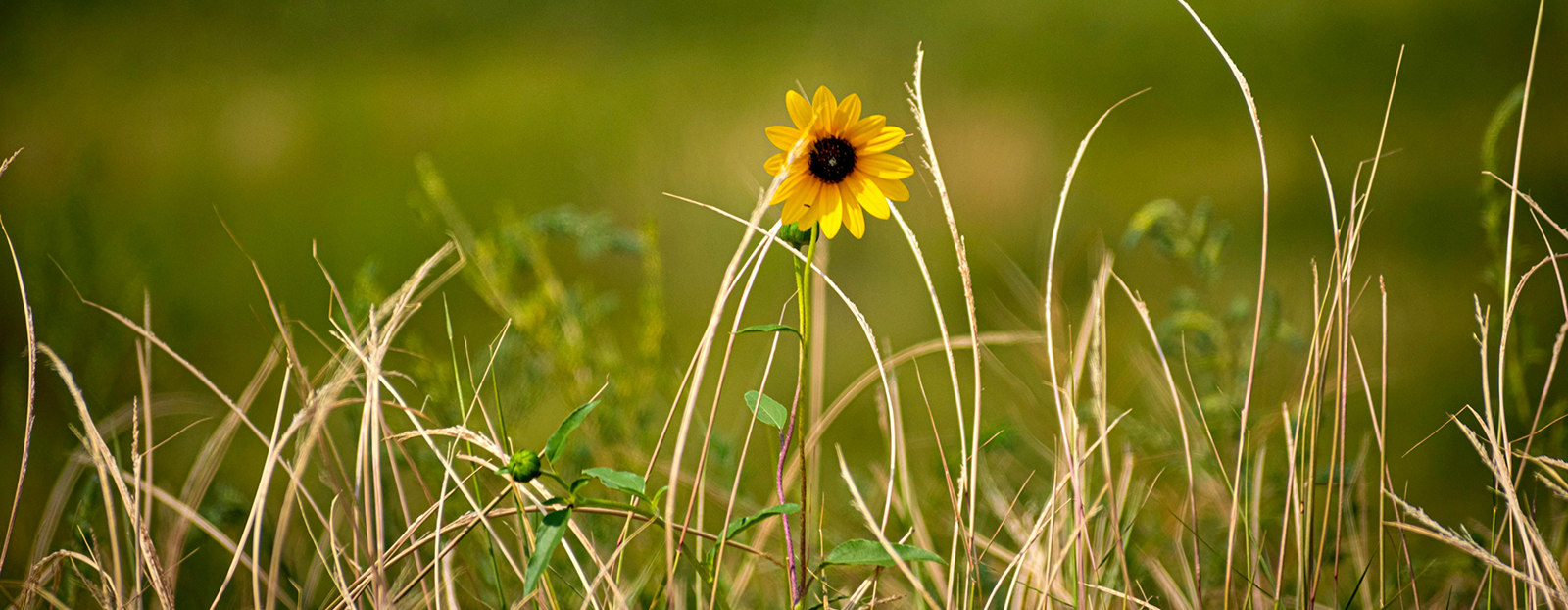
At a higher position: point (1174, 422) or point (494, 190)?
point (494, 190)

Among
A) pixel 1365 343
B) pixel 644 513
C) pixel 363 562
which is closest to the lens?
pixel 644 513

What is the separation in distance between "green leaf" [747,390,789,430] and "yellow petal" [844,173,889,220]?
0.10 m

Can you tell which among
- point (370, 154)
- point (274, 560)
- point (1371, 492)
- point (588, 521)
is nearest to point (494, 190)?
point (370, 154)

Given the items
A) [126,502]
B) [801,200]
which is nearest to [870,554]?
[801,200]

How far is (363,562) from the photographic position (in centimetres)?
50

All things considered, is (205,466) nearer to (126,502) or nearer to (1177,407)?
(126,502)

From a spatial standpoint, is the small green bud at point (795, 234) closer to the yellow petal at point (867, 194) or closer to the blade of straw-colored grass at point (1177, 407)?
the yellow petal at point (867, 194)

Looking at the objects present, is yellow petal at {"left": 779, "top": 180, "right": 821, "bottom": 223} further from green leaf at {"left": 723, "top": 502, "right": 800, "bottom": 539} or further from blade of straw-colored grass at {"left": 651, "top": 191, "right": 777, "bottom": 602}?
green leaf at {"left": 723, "top": 502, "right": 800, "bottom": 539}

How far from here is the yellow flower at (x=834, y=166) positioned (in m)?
0.33

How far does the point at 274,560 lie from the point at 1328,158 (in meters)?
1.23

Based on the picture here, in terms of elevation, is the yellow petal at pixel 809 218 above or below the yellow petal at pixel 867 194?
below

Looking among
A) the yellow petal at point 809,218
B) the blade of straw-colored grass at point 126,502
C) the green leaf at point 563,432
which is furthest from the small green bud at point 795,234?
the blade of straw-colored grass at point 126,502

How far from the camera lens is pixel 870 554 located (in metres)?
0.31

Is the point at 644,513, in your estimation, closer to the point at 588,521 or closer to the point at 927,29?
the point at 588,521
